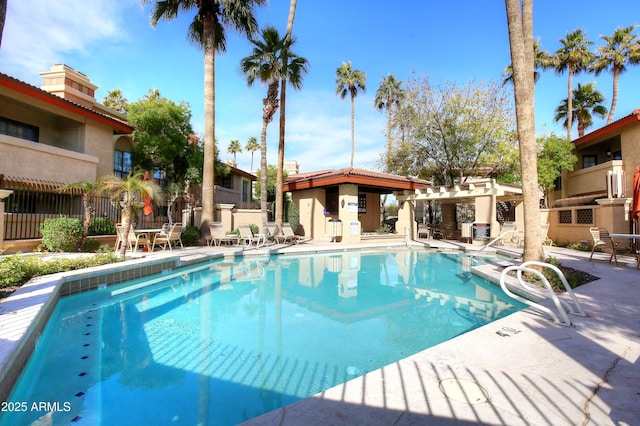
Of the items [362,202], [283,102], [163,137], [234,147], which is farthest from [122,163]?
[234,147]

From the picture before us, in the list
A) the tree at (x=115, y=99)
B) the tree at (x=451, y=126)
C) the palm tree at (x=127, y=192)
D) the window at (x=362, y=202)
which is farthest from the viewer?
the tree at (x=115, y=99)

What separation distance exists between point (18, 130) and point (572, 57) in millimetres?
33197

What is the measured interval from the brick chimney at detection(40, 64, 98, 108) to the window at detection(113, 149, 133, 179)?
170 inches

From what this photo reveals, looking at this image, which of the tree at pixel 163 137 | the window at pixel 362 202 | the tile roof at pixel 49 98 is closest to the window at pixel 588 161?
the window at pixel 362 202

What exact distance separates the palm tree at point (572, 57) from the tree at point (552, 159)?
3.24 metres

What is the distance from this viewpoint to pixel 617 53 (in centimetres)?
2150

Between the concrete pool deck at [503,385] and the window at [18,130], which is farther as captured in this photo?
the window at [18,130]

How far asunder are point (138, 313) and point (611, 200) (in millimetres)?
15795

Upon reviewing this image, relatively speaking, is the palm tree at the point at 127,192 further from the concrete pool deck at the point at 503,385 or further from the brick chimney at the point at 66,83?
the brick chimney at the point at 66,83

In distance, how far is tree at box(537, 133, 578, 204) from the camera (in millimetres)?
20094

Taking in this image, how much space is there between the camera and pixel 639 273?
25.1ft

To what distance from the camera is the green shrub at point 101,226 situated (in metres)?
11.9

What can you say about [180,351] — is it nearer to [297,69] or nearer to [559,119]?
[297,69]

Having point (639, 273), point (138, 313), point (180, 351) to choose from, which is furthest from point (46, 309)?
point (639, 273)
